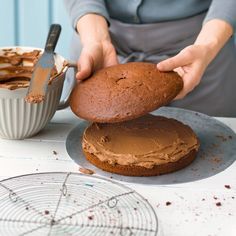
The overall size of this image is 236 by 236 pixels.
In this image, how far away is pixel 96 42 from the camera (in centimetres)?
126

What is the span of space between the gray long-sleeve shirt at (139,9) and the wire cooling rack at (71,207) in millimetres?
540

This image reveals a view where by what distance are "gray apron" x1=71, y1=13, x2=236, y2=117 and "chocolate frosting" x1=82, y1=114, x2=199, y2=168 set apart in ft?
1.24

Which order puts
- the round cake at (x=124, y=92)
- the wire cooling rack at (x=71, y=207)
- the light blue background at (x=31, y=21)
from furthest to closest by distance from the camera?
the light blue background at (x=31, y=21)
the round cake at (x=124, y=92)
the wire cooling rack at (x=71, y=207)

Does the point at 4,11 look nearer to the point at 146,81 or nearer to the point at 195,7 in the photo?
the point at 195,7

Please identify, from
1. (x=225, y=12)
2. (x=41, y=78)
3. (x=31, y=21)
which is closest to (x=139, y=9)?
(x=225, y=12)

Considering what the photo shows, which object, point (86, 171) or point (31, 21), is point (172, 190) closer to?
point (86, 171)

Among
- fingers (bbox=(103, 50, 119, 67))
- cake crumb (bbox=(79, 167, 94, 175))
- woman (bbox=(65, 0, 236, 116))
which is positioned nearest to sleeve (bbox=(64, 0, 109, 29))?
woman (bbox=(65, 0, 236, 116))

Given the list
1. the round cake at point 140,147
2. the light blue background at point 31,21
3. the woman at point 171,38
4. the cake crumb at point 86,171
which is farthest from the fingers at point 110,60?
the light blue background at point 31,21

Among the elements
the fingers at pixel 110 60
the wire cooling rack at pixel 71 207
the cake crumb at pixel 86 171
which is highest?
the fingers at pixel 110 60

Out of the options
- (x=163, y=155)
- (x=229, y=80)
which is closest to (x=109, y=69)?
(x=163, y=155)

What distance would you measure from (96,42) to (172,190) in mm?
459

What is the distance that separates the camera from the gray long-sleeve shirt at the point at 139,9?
134 cm

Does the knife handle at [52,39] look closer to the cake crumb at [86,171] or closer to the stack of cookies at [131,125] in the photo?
the stack of cookies at [131,125]

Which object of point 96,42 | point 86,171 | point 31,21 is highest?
point 96,42
